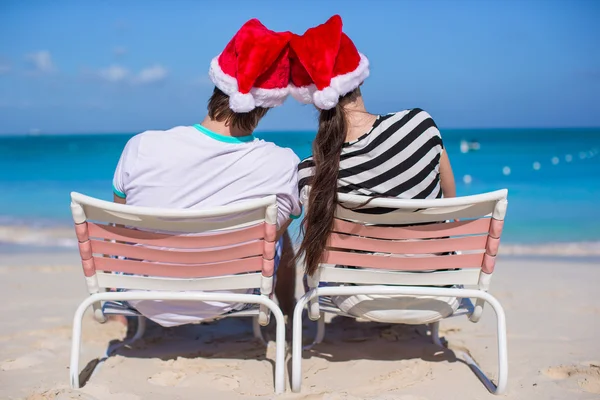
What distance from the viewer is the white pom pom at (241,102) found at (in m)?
2.62

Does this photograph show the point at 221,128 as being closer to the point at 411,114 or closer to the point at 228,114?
the point at 228,114

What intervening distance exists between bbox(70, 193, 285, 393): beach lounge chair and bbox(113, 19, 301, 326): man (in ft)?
0.48

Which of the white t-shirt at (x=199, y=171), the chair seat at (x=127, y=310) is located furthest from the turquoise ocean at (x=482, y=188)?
the chair seat at (x=127, y=310)

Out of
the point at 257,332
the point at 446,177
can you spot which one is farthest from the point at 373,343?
the point at 446,177

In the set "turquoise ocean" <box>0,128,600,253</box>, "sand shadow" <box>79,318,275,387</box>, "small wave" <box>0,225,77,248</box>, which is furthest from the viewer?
"turquoise ocean" <box>0,128,600,253</box>

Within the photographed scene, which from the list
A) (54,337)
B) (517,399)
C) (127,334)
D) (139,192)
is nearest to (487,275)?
(517,399)

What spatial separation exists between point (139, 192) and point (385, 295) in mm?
1095

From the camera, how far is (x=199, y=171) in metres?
2.56

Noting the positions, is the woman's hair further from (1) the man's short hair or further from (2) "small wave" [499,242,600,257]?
(2) "small wave" [499,242,600,257]

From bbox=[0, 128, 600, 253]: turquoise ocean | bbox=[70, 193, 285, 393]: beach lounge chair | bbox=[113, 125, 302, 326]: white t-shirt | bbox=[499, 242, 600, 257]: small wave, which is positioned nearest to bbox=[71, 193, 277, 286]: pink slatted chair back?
bbox=[70, 193, 285, 393]: beach lounge chair

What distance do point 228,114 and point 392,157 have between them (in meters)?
0.71

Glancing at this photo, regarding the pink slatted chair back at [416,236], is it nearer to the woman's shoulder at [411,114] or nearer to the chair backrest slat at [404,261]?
the chair backrest slat at [404,261]

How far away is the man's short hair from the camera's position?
2657 millimetres

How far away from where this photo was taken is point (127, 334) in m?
3.50
